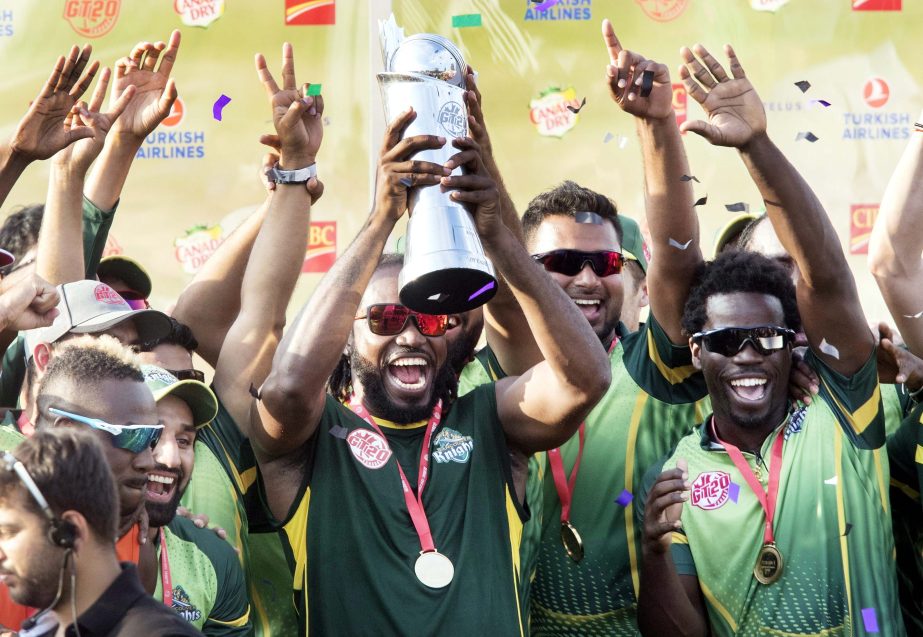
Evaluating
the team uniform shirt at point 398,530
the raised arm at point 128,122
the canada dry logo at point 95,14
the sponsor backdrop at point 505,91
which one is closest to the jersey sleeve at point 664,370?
the team uniform shirt at point 398,530

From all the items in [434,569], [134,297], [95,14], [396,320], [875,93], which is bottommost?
[434,569]

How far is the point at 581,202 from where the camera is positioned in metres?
4.48

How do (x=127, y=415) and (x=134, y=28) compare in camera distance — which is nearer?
(x=127, y=415)

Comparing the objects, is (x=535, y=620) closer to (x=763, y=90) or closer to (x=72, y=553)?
(x=72, y=553)

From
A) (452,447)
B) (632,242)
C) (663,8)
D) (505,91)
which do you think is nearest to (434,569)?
(452,447)

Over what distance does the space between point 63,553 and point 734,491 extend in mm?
2132

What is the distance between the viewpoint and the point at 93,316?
3.74 meters

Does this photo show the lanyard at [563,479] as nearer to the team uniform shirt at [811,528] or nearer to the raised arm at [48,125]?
the team uniform shirt at [811,528]

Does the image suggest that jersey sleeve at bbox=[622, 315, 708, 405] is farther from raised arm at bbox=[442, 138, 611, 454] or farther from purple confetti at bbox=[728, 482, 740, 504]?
raised arm at bbox=[442, 138, 611, 454]

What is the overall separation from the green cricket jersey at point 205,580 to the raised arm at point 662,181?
5.25 feet

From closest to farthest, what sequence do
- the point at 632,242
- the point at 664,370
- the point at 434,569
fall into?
the point at 434,569, the point at 664,370, the point at 632,242

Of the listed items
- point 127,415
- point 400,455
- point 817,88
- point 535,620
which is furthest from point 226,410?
point 817,88

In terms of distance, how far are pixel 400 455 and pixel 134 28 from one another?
4012 mm

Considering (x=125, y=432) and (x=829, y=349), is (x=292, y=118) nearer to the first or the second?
(x=125, y=432)
